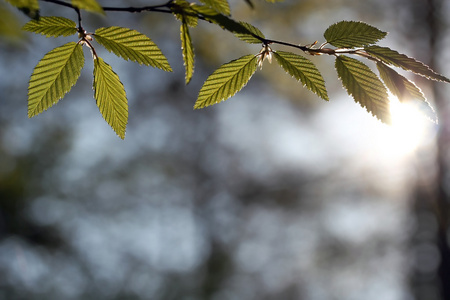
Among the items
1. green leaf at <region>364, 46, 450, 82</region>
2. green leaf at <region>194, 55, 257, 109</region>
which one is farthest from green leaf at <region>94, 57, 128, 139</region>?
green leaf at <region>364, 46, 450, 82</region>

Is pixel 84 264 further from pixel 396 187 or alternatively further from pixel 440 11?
pixel 440 11

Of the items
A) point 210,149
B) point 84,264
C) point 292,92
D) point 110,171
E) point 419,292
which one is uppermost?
point 292,92

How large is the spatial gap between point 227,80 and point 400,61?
0.29 metres

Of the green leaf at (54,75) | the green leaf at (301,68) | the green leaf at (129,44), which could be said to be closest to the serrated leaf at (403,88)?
the green leaf at (301,68)

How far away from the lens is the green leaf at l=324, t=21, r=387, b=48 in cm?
64

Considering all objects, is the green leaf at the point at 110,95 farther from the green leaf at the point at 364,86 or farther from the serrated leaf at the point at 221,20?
the green leaf at the point at 364,86

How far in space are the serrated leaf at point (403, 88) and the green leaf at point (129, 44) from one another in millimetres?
381

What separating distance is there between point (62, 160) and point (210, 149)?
400 centimetres

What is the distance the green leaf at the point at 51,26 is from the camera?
2.09ft

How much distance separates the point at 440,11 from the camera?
7.39 m

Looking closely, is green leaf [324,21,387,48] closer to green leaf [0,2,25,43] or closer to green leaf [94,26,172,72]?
green leaf [94,26,172,72]

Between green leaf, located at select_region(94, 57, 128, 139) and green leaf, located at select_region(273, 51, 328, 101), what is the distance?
0.93 ft

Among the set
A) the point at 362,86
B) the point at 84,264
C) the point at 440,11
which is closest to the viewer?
the point at 362,86

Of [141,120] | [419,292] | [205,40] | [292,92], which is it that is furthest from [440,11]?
[141,120]
